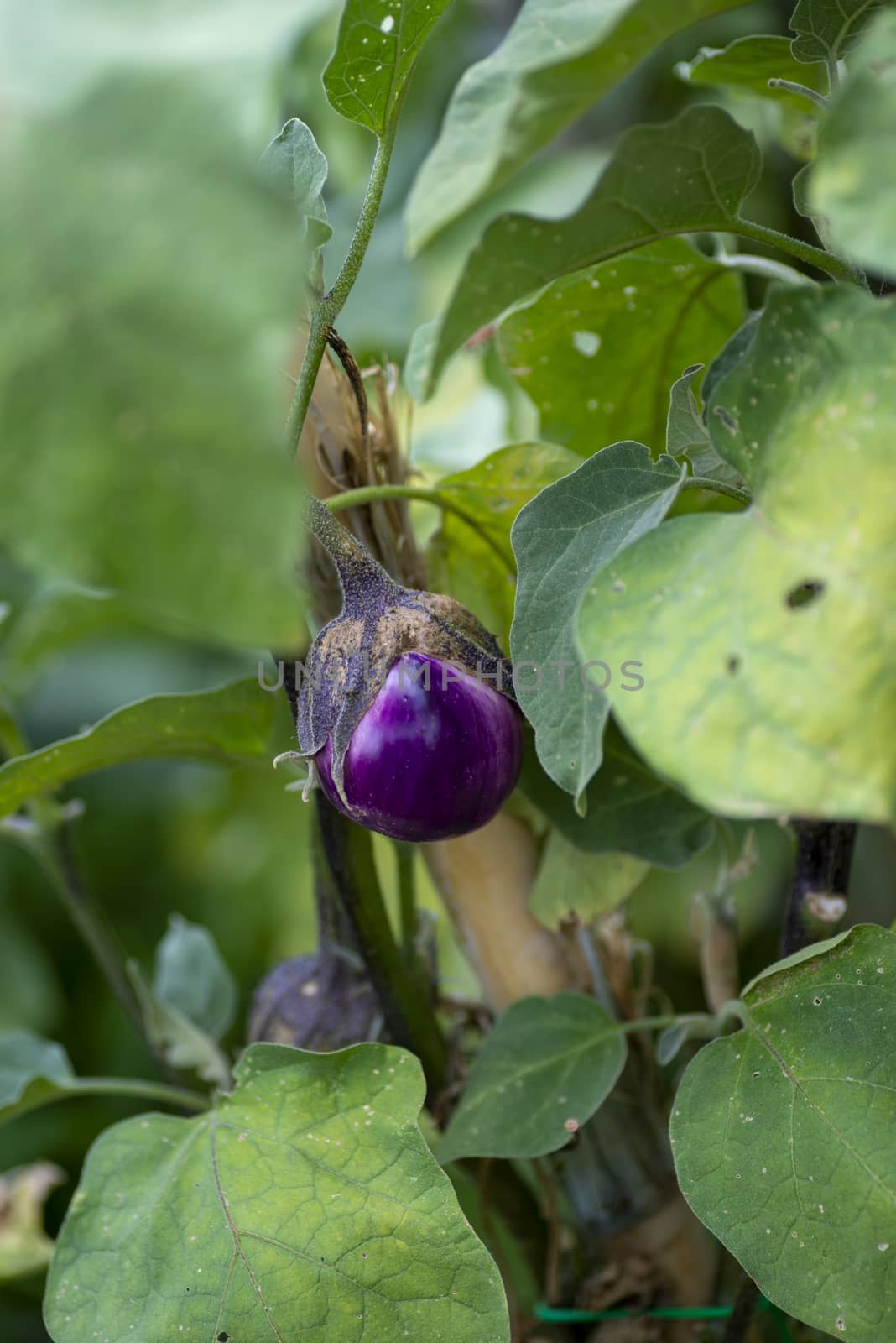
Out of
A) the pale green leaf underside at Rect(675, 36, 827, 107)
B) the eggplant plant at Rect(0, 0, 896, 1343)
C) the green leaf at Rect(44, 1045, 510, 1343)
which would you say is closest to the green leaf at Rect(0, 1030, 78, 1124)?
the eggplant plant at Rect(0, 0, 896, 1343)

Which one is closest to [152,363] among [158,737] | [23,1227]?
[158,737]

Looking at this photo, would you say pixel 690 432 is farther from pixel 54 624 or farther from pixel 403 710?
pixel 54 624

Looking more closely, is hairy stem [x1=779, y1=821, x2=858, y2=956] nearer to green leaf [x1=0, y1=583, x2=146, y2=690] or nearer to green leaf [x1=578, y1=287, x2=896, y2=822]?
green leaf [x1=578, y1=287, x2=896, y2=822]

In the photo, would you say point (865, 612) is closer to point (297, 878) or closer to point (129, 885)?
point (297, 878)

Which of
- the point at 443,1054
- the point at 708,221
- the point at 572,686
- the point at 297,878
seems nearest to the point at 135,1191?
the point at 443,1054

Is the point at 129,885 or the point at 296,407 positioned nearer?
the point at 296,407

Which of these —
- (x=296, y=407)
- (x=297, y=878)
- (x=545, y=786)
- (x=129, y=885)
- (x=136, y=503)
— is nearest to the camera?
(x=136, y=503)
